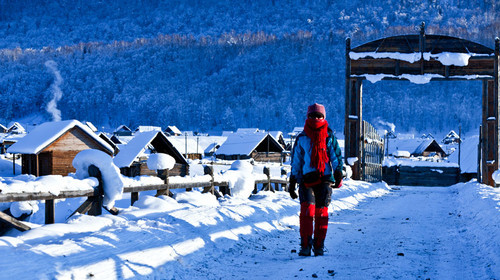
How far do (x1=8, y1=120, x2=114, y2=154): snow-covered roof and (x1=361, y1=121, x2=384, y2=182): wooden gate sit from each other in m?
17.8

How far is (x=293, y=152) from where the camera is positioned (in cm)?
686

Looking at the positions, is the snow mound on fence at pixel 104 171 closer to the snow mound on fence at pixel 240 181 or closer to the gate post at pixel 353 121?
the snow mound on fence at pixel 240 181

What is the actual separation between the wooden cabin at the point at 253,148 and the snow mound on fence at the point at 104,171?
51.9 metres

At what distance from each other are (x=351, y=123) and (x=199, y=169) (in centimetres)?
3115

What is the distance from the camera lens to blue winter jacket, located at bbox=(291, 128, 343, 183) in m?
6.64

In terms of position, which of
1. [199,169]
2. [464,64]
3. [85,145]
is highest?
[464,64]

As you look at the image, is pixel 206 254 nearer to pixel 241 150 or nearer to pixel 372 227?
pixel 372 227

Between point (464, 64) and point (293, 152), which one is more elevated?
point (464, 64)

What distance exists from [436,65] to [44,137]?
2382 cm

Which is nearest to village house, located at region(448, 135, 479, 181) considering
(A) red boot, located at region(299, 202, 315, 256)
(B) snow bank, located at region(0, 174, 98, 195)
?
(A) red boot, located at region(299, 202, 315, 256)

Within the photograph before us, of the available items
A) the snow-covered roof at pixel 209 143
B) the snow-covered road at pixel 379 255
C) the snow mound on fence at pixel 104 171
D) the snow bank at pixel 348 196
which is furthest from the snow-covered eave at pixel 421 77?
the snow-covered roof at pixel 209 143

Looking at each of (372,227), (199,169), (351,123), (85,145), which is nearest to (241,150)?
(199,169)

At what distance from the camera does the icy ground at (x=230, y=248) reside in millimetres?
4742

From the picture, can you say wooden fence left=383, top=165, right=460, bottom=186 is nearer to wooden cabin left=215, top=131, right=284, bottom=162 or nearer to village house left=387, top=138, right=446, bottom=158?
wooden cabin left=215, top=131, right=284, bottom=162
